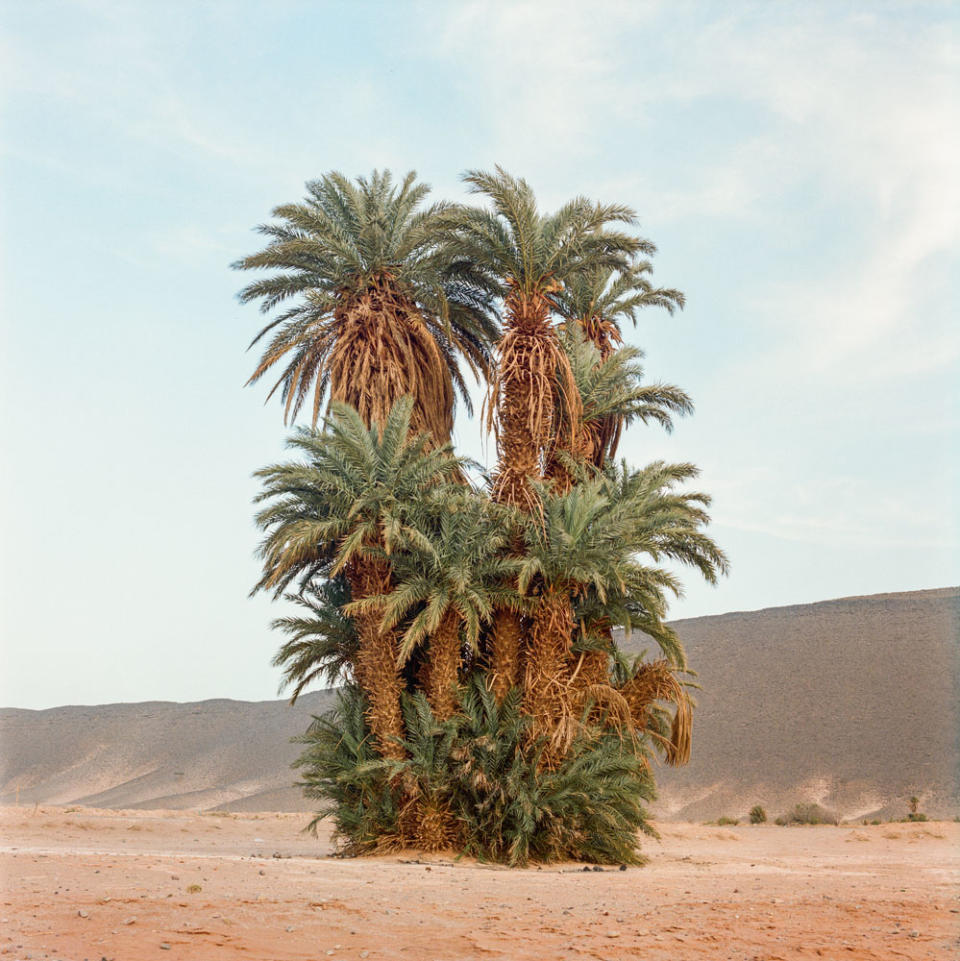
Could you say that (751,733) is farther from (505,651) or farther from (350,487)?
(350,487)

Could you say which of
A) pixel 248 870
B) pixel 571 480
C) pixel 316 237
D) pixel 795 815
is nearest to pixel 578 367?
pixel 571 480

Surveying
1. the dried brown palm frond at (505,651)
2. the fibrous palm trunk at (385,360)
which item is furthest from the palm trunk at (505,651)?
the fibrous palm trunk at (385,360)

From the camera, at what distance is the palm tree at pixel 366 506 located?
20422 mm

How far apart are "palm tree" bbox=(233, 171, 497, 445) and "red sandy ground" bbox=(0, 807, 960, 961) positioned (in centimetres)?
1096

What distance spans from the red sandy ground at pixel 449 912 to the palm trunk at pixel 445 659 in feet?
11.3

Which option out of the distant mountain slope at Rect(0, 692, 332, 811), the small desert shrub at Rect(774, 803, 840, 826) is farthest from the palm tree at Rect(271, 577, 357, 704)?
the distant mountain slope at Rect(0, 692, 332, 811)

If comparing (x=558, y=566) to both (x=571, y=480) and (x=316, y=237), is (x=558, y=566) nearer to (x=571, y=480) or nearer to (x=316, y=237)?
(x=571, y=480)

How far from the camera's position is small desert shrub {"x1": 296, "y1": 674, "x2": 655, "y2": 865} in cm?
1930

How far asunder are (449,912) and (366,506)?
10.8 m

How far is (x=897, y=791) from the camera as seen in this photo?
5322cm

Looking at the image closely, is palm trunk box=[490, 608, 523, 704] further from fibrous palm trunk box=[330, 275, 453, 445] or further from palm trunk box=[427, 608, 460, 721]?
fibrous palm trunk box=[330, 275, 453, 445]

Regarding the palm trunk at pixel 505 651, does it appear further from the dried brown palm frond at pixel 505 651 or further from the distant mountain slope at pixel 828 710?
the distant mountain slope at pixel 828 710

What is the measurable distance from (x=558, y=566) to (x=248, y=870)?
8.39 metres

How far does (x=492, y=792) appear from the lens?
63.7 ft
